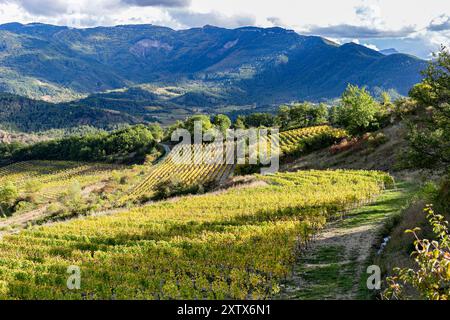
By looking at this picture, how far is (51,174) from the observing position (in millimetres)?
142750

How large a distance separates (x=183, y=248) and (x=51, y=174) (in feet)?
436

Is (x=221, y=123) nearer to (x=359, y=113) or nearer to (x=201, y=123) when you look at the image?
(x=201, y=123)

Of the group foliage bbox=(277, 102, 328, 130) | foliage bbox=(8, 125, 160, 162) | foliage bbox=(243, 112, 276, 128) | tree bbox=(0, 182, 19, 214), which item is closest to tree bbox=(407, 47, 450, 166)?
tree bbox=(0, 182, 19, 214)

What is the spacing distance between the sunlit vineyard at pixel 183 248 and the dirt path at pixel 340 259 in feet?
2.62

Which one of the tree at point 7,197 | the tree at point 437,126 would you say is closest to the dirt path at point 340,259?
the tree at point 437,126

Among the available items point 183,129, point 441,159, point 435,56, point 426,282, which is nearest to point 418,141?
point 441,159

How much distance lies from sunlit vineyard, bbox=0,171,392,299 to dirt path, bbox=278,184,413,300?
80 centimetres

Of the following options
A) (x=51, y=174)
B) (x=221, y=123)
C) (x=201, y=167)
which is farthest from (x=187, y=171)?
(x=51, y=174)

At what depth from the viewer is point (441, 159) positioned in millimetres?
19609

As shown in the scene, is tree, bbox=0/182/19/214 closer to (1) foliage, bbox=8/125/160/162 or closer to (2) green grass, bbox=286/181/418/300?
Result: (1) foliage, bbox=8/125/160/162

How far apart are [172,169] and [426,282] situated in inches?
3780

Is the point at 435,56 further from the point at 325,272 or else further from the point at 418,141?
the point at 325,272

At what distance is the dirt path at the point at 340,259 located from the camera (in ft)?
52.6

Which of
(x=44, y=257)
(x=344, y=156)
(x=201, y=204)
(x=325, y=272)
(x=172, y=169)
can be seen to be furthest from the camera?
(x=172, y=169)
